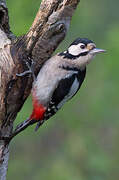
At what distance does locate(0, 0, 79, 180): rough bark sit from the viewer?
4863 millimetres

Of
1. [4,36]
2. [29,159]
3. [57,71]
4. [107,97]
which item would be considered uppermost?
[4,36]

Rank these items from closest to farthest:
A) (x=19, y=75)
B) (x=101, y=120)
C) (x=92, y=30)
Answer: (x=19, y=75), (x=101, y=120), (x=92, y=30)

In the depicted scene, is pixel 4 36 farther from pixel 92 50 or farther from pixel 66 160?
pixel 66 160

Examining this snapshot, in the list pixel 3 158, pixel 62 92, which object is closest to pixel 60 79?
pixel 62 92

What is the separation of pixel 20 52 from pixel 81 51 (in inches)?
31.5

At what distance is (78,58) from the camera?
5504 millimetres

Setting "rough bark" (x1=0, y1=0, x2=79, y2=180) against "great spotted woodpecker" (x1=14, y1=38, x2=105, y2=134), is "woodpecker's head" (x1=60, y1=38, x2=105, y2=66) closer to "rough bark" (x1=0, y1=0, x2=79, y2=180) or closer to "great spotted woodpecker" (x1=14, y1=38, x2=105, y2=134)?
→ "great spotted woodpecker" (x1=14, y1=38, x2=105, y2=134)

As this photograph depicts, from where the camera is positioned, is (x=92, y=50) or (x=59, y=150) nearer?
(x=92, y=50)

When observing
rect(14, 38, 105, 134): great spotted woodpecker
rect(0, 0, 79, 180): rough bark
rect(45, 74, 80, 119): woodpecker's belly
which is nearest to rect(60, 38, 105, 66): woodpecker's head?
rect(14, 38, 105, 134): great spotted woodpecker

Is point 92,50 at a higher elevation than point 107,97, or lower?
higher

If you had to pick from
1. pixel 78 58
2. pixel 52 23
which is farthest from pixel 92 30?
pixel 52 23

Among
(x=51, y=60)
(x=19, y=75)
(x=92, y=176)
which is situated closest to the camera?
(x=19, y=75)

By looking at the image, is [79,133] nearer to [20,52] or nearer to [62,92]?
[62,92]

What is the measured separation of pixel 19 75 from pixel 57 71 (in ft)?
2.31
